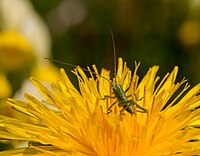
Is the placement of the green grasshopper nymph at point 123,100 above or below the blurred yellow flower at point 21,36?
below

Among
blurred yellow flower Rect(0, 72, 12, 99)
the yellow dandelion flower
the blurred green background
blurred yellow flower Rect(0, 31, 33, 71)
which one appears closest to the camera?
the yellow dandelion flower

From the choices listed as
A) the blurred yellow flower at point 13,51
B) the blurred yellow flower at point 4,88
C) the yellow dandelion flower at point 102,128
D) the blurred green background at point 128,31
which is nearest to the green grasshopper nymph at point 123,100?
the yellow dandelion flower at point 102,128

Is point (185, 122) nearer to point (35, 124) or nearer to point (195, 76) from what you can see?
point (35, 124)

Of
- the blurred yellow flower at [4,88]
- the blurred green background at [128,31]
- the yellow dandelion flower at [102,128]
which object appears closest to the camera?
the yellow dandelion flower at [102,128]

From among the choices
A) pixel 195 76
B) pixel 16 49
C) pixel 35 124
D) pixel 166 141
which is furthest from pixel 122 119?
pixel 195 76

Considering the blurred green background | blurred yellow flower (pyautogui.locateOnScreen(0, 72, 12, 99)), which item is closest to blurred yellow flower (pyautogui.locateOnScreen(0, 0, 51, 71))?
blurred yellow flower (pyautogui.locateOnScreen(0, 72, 12, 99))

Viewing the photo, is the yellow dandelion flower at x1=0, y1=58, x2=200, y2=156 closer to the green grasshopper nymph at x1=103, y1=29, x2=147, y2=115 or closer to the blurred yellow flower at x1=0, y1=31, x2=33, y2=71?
the green grasshopper nymph at x1=103, y1=29, x2=147, y2=115

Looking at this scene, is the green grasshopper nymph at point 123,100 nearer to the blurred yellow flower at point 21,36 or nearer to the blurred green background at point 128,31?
the blurred yellow flower at point 21,36
